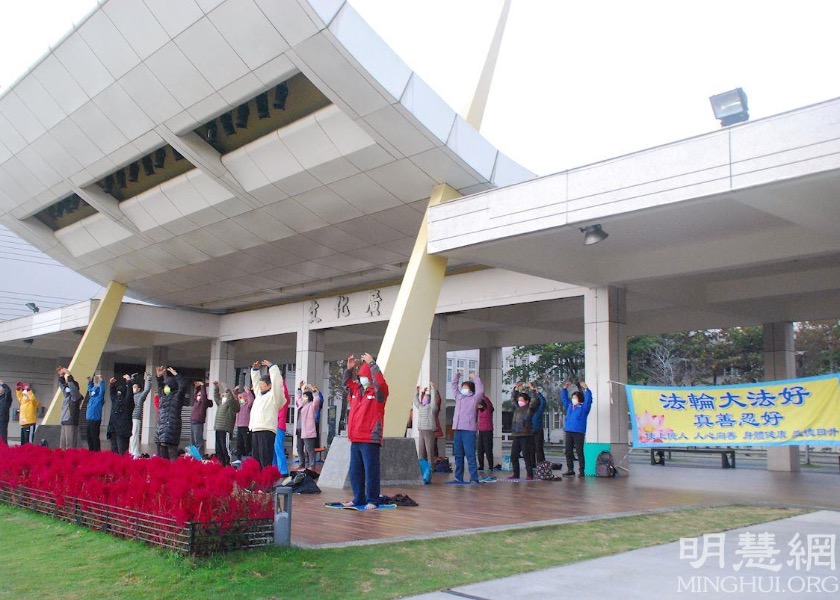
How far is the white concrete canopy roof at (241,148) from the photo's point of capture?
12.3m

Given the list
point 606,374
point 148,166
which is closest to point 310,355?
point 148,166

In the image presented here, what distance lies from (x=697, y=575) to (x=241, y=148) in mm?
12918

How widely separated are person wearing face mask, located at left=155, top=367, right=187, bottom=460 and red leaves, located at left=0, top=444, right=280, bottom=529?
13.2 ft

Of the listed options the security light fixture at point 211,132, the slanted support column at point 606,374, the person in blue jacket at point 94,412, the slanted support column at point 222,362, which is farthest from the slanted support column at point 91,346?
→ the slanted support column at point 606,374

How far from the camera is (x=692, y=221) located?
459 inches

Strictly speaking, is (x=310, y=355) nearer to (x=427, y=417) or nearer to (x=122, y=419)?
(x=122, y=419)

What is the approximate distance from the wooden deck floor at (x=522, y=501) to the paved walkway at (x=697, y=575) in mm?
1719

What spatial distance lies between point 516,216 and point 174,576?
7471mm

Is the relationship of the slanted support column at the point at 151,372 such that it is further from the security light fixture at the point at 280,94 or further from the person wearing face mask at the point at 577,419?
the person wearing face mask at the point at 577,419

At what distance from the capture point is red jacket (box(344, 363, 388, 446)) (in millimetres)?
8234

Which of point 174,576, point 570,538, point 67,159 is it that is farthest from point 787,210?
point 67,159

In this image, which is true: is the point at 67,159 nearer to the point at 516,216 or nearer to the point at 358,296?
the point at 358,296

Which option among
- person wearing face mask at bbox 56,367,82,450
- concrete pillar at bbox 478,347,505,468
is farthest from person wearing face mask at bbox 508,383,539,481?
concrete pillar at bbox 478,347,505,468

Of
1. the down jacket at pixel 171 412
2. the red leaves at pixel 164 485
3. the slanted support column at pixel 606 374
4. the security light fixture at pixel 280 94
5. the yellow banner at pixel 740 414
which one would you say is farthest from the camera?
the slanted support column at pixel 606 374
